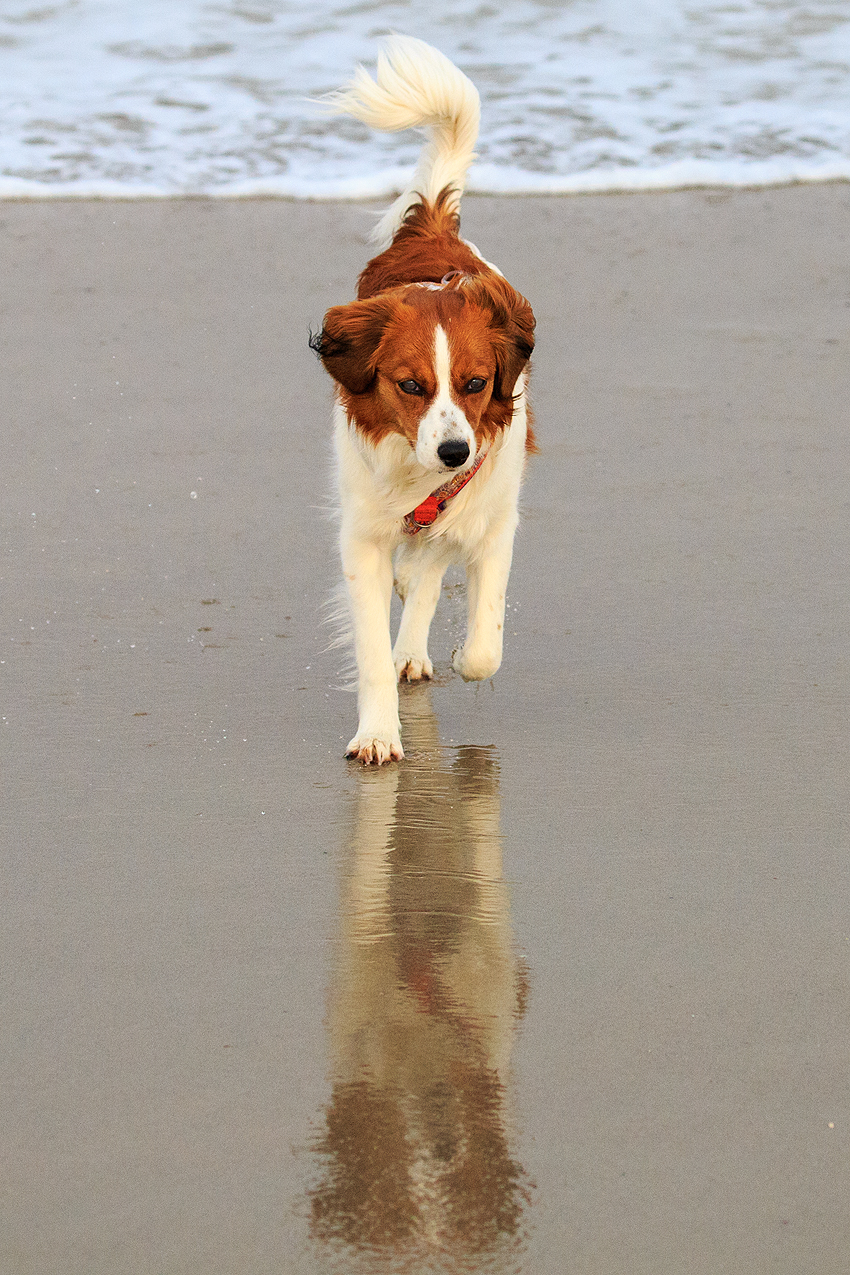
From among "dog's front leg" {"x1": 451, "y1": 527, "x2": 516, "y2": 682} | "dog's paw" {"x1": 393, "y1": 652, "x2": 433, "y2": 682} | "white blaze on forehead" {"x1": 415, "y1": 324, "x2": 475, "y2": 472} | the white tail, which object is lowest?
"dog's paw" {"x1": 393, "y1": 652, "x2": 433, "y2": 682}

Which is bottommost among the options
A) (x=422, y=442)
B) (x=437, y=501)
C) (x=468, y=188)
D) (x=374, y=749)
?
(x=374, y=749)

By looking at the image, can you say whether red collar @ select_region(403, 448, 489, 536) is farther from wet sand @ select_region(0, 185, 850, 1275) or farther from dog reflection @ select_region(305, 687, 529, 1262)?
dog reflection @ select_region(305, 687, 529, 1262)

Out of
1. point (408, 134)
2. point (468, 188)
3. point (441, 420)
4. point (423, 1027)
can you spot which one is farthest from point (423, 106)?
point (408, 134)

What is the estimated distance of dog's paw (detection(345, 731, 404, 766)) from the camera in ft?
10.7

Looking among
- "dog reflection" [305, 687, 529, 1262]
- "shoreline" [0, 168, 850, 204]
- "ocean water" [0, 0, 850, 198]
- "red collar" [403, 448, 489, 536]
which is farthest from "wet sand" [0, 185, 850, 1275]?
"ocean water" [0, 0, 850, 198]

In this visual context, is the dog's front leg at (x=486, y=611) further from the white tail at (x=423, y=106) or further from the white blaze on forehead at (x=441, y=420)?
the white tail at (x=423, y=106)

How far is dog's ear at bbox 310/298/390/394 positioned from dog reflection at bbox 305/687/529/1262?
80cm

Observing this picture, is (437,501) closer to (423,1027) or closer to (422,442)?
(422,442)

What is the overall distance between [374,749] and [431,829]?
35 centimetres

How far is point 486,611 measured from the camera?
3494 millimetres

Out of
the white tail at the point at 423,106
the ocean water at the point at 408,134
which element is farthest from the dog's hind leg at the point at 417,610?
the ocean water at the point at 408,134

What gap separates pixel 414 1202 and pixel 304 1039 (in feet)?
1.34

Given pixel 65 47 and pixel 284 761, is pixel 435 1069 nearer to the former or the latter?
pixel 284 761

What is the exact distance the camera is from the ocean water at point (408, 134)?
7.36m
